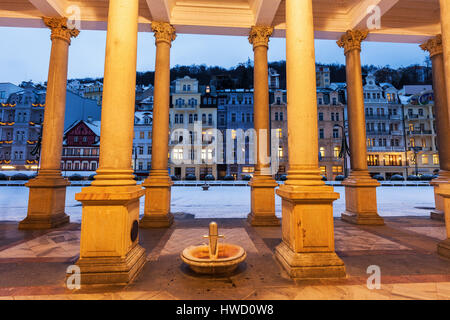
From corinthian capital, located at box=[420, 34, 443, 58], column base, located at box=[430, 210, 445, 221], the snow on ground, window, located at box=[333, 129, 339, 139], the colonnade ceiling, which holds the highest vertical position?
window, located at box=[333, 129, 339, 139]

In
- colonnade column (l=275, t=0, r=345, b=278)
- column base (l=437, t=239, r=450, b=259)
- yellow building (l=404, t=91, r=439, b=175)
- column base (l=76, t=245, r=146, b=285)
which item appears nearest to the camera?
column base (l=76, t=245, r=146, b=285)

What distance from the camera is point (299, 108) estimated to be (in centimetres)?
414

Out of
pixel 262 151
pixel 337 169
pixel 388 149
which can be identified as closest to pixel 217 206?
pixel 262 151

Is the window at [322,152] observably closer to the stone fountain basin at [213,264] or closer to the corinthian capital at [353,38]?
the corinthian capital at [353,38]

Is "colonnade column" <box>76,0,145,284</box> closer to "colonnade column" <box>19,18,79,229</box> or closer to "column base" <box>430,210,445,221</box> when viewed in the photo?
"colonnade column" <box>19,18,79,229</box>

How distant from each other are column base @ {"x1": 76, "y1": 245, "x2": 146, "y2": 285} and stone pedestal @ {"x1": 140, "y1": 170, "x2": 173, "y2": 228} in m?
3.66

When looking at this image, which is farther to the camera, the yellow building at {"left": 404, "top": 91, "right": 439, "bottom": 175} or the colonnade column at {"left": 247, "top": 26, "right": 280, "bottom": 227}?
the yellow building at {"left": 404, "top": 91, "right": 439, "bottom": 175}

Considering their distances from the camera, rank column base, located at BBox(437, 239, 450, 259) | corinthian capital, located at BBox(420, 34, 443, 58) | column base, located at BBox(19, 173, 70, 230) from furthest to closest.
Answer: corinthian capital, located at BBox(420, 34, 443, 58)
column base, located at BBox(19, 173, 70, 230)
column base, located at BBox(437, 239, 450, 259)

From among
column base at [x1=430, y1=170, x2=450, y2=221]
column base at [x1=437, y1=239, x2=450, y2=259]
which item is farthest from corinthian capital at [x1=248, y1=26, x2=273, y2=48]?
column base at [x1=430, y1=170, x2=450, y2=221]

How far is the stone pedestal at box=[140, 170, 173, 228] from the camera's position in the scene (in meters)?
7.21

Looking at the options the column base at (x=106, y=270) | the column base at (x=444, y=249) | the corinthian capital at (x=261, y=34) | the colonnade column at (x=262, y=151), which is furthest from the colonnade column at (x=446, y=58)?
the column base at (x=106, y=270)

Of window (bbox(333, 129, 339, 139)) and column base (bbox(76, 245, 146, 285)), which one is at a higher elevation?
window (bbox(333, 129, 339, 139))

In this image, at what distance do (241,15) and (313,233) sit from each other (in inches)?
327

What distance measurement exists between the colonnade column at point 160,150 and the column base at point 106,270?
3.65 meters
